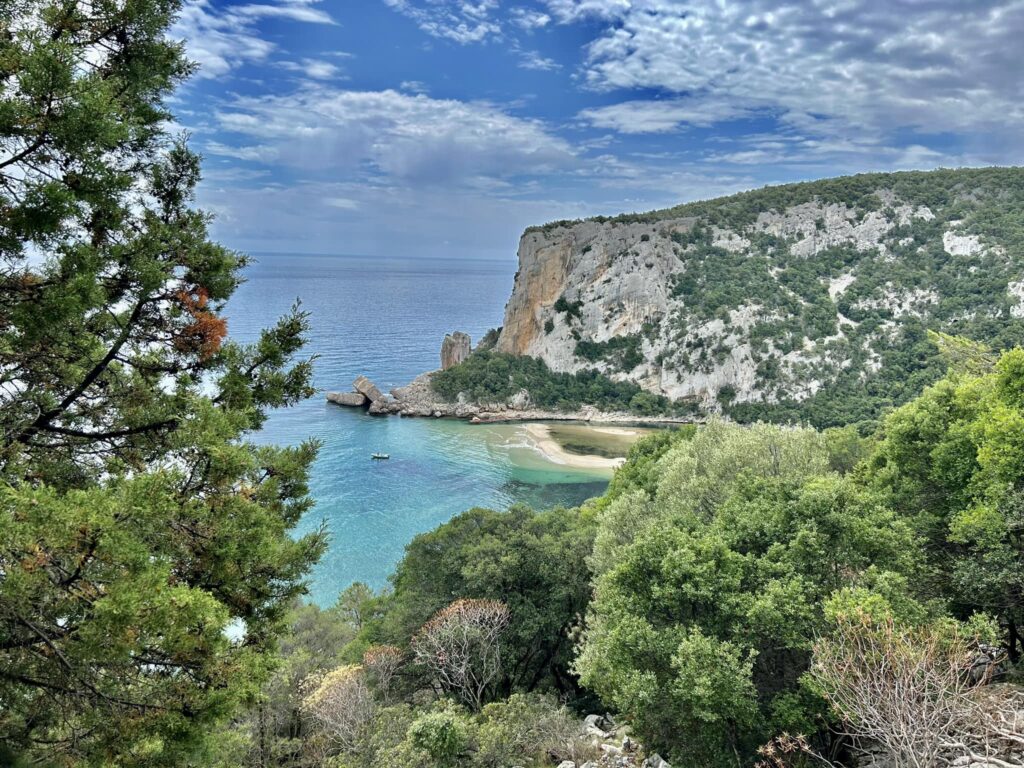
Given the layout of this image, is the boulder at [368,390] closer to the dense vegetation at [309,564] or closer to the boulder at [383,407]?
the boulder at [383,407]

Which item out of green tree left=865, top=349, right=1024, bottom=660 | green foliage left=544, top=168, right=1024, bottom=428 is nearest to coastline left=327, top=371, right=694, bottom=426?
green foliage left=544, top=168, right=1024, bottom=428

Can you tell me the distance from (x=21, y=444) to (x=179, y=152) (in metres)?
3.33

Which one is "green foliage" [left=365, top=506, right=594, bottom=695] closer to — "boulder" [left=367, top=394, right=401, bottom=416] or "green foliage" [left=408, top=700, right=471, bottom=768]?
"green foliage" [left=408, top=700, right=471, bottom=768]

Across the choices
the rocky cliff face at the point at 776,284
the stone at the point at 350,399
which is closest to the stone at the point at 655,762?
the stone at the point at 350,399

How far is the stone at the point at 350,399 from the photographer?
6519 cm

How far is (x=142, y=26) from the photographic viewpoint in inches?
216

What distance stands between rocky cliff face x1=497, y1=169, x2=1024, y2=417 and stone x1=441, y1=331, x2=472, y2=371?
6.29 metres

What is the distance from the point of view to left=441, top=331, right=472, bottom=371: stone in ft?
250

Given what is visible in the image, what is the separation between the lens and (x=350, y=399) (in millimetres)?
65250

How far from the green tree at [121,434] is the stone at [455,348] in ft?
228

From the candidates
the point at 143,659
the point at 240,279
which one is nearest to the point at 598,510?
the point at 240,279

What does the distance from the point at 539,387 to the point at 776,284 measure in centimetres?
3448

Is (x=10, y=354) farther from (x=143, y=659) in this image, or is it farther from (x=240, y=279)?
(x=143, y=659)

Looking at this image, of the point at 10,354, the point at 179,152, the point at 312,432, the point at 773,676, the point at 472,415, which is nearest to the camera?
the point at 10,354
